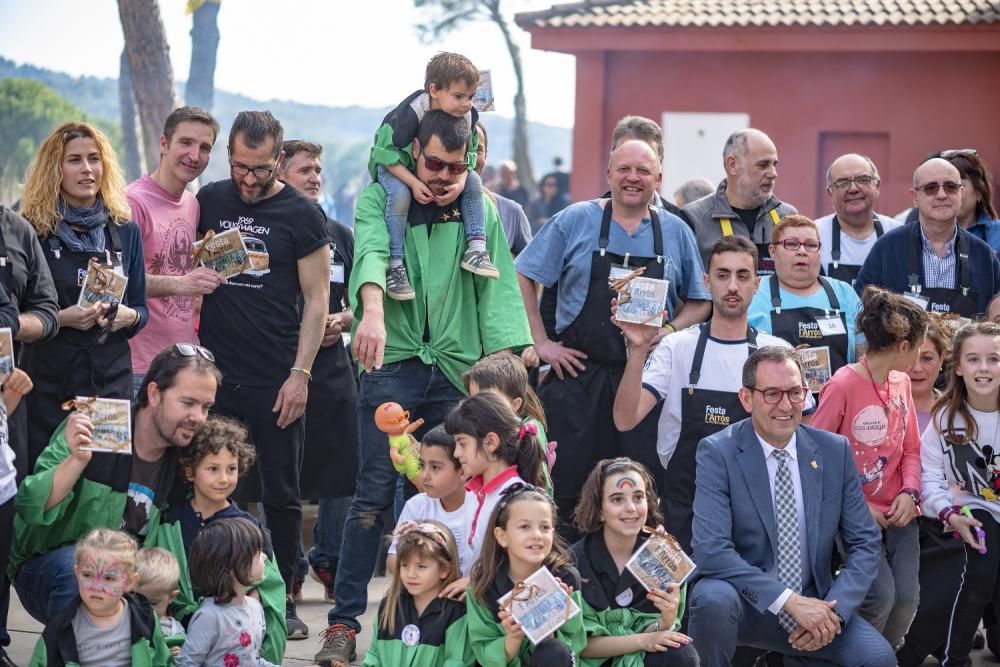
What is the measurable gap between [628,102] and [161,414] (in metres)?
16.9

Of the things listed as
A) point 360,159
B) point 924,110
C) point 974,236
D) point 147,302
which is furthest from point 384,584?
point 360,159

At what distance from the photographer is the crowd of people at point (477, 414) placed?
16.0 feet

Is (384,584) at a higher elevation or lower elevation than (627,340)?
lower

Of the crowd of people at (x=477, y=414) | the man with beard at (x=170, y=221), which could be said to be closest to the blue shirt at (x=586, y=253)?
the crowd of people at (x=477, y=414)

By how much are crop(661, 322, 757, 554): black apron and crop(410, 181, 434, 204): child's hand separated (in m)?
1.30

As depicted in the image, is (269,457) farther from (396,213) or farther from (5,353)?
(5,353)

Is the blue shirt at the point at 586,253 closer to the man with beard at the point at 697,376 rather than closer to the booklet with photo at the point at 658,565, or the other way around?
the man with beard at the point at 697,376

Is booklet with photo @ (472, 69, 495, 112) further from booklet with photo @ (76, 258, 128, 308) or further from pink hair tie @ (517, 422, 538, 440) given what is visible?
booklet with photo @ (76, 258, 128, 308)

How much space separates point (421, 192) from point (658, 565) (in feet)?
5.97

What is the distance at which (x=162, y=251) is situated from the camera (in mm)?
6031

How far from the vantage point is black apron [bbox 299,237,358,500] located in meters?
6.57

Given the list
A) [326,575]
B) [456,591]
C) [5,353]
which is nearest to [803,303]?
[456,591]

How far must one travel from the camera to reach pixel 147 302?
598 centimetres

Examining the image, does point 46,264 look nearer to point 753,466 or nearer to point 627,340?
point 627,340
